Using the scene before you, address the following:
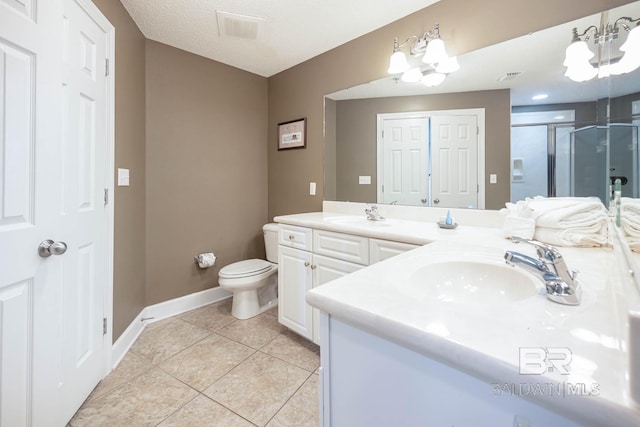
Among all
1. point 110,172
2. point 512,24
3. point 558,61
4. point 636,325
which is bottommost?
point 636,325

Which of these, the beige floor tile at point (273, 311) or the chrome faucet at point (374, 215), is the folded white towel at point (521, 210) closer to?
the chrome faucet at point (374, 215)

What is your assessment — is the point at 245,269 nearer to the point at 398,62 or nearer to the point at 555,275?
the point at 398,62

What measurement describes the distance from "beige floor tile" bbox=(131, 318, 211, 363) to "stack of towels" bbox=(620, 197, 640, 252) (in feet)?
7.51

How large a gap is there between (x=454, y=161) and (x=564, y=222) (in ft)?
2.56

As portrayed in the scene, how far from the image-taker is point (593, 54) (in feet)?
4.12

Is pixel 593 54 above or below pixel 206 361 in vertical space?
above

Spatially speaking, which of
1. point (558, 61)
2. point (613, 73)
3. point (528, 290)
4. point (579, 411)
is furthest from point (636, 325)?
point (558, 61)

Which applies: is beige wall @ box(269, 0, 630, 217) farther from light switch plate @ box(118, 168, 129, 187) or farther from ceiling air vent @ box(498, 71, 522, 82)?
light switch plate @ box(118, 168, 129, 187)

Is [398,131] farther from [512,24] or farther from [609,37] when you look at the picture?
[609,37]

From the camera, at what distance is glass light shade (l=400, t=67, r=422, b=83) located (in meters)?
1.88

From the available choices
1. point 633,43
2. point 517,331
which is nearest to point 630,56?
point 633,43

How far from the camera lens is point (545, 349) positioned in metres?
0.42

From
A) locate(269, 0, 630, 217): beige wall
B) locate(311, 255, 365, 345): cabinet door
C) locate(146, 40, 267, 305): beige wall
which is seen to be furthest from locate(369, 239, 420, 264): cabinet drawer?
locate(146, 40, 267, 305): beige wall

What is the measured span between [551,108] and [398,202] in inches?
38.8
